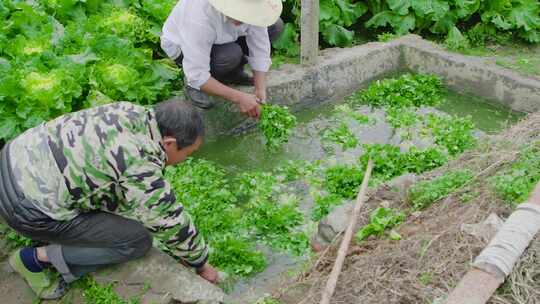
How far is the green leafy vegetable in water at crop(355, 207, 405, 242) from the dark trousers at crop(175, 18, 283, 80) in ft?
6.62

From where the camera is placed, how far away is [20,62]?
4.76 meters

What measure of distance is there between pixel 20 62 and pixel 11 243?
5.20 feet

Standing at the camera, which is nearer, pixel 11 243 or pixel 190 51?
pixel 11 243

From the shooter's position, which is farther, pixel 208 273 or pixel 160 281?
pixel 208 273

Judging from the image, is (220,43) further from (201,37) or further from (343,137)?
(343,137)

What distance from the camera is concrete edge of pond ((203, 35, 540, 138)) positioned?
5709 millimetres

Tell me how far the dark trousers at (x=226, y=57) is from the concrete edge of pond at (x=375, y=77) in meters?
0.34

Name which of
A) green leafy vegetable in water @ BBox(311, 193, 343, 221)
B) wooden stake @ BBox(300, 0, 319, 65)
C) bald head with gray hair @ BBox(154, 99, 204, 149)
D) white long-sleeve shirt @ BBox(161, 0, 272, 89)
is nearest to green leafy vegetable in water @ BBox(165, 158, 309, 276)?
green leafy vegetable in water @ BBox(311, 193, 343, 221)

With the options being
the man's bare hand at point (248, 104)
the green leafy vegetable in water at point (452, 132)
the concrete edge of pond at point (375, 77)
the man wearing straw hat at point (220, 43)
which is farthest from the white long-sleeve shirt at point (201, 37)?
the green leafy vegetable in water at point (452, 132)

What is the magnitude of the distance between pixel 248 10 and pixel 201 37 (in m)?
0.47

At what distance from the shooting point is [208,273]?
12.2ft

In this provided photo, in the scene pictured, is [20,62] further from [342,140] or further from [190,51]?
[342,140]

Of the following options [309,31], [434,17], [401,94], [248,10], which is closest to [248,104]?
[248,10]

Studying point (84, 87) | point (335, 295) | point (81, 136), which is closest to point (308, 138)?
point (84, 87)
